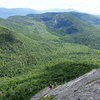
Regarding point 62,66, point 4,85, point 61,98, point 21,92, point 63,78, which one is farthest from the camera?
point 62,66

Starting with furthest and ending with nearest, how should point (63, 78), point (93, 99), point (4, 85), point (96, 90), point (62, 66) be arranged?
1. point (62, 66)
2. point (4, 85)
3. point (63, 78)
4. point (96, 90)
5. point (93, 99)

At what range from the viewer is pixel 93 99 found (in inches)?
2089

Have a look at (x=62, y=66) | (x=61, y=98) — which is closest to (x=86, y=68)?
(x=62, y=66)

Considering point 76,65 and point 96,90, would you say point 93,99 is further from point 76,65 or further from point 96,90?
point 76,65

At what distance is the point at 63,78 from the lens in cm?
15338

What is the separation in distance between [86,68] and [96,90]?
4197 inches

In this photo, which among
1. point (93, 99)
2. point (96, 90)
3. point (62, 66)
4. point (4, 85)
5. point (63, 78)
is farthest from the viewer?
point (62, 66)

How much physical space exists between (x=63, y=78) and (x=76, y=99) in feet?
319

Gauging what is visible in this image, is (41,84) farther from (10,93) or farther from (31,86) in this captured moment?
(10,93)

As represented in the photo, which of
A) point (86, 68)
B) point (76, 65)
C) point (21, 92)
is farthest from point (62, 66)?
point (21, 92)

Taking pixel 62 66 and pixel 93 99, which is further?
pixel 62 66

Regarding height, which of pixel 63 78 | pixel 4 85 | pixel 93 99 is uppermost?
pixel 93 99

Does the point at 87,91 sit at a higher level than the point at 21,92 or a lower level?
higher

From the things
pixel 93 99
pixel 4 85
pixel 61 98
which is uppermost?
pixel 93 99
